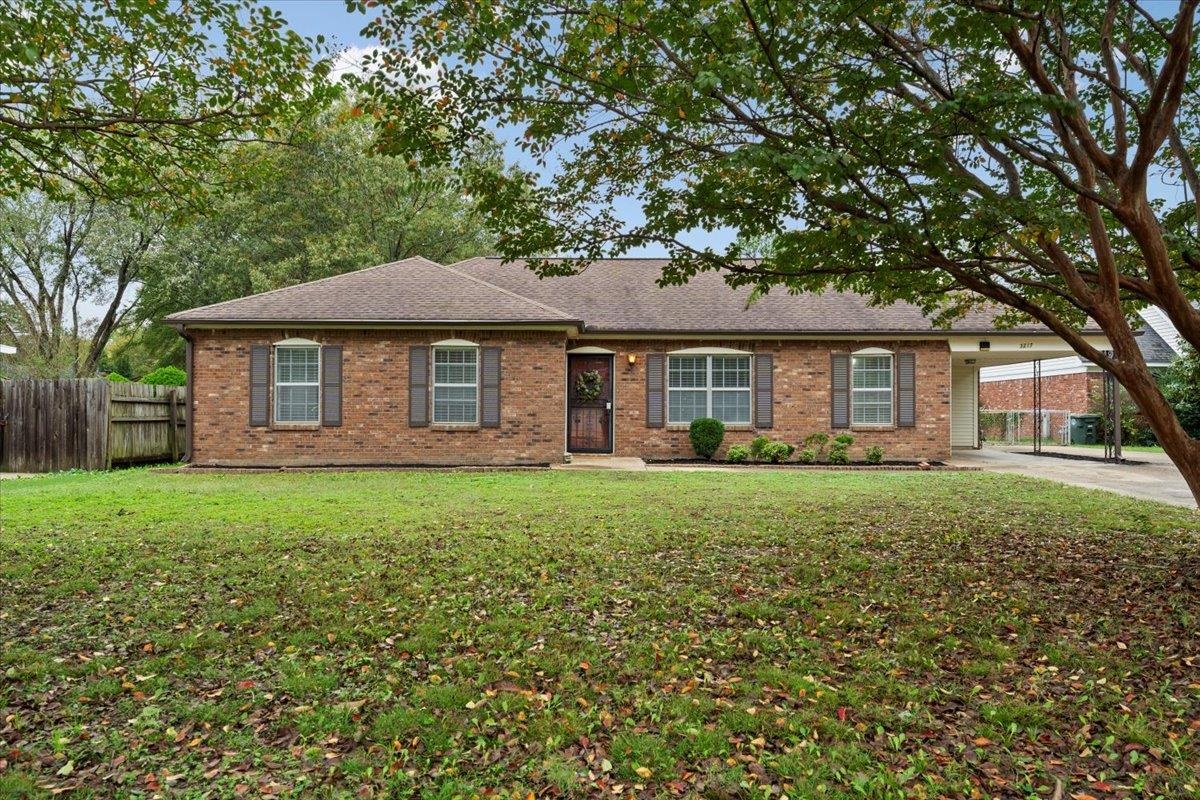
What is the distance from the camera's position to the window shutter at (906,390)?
15.0 m

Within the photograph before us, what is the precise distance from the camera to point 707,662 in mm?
3857

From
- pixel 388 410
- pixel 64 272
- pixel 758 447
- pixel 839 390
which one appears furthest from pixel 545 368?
pixel 64 272

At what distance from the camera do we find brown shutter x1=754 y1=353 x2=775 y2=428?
14.9m

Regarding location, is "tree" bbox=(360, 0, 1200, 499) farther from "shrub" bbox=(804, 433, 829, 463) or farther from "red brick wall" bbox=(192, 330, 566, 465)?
"shrub" bbox=(804, 433, 829, 463)

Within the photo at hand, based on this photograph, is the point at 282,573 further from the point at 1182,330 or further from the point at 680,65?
the point at 1182,330

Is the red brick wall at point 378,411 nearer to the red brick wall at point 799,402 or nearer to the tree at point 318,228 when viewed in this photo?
the red brick wall at point 799,402

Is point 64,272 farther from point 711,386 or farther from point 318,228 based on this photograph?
point 711,386

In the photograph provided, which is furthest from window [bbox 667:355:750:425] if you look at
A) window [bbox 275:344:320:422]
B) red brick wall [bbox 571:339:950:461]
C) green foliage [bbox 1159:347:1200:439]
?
green foliage [bbox 1159:347:1200:439]

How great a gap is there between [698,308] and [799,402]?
305 cm

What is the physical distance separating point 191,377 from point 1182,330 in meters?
Result: 14.6

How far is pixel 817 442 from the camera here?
14.8m

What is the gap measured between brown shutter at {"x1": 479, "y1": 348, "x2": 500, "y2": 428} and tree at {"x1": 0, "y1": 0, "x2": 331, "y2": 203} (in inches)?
300

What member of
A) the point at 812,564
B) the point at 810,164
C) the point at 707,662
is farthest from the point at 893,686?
the point at 810,164

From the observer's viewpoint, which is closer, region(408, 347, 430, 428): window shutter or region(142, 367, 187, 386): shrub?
region(408, 347, 430, 428): window shutter
